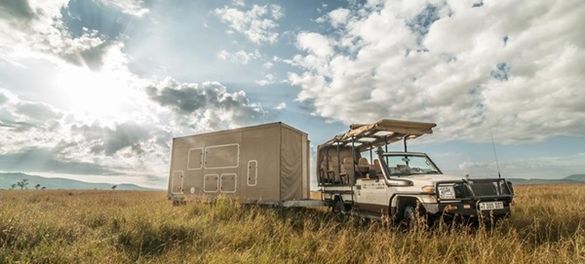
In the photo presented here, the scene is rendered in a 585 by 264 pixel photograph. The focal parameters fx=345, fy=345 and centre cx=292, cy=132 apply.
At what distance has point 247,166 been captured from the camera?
12641 mm

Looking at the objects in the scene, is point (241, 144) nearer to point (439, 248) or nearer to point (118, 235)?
point (118, 235)

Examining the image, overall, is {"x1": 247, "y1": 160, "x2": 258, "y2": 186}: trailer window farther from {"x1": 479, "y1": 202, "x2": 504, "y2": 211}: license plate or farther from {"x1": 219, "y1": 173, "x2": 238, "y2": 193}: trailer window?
{"x1": 479, "y1": 202, "x2": 504, "y2": 211}: license plate

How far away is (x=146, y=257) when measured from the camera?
5.59m

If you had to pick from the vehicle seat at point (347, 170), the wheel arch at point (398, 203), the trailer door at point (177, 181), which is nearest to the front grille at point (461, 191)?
the wheel arch at point (398, 203)

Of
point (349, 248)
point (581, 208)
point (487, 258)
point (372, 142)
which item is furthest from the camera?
point (372, 142)

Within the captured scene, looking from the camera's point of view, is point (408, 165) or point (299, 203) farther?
point (299, 203)

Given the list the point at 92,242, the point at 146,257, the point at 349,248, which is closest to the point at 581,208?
the point at 349,248

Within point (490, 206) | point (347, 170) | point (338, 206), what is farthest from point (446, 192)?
point (338, 206)

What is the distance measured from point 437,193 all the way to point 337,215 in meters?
4.48

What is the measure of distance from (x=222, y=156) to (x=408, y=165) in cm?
711

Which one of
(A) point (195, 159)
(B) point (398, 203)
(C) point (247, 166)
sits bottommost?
(B) point (398, 203)

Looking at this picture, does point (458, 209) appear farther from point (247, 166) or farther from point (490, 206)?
point (247, 166)

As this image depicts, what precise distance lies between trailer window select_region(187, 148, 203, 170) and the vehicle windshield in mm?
7899

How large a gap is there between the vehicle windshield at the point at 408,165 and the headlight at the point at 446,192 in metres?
1.88
